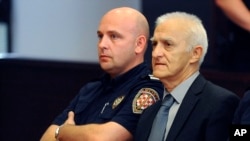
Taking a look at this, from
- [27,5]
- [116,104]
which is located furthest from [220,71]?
[27,5]

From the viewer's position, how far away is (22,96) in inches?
171

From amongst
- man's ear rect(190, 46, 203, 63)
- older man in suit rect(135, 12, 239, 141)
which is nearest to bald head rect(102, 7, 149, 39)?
older man in suit rect(135, 12, 239, 141)

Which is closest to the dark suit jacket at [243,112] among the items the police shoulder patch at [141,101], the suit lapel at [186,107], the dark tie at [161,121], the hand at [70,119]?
the suit lapel at [186,107]

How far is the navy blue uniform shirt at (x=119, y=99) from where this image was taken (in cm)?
259

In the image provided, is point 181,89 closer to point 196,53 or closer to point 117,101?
point 196,53

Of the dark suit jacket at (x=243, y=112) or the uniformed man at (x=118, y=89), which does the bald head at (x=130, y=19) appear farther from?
A: the dark suit jacket at (x=243, y=112)

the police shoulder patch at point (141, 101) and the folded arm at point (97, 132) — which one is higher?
the police shoulder patch at point (141, 101)

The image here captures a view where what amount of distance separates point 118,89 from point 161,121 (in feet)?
1.40

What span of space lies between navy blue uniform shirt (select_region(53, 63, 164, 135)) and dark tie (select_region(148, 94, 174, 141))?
0.21m

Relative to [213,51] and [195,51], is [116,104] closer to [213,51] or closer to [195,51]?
[195,51]

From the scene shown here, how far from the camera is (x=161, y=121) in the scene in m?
2.36

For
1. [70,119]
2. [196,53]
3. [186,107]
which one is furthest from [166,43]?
[70,119]

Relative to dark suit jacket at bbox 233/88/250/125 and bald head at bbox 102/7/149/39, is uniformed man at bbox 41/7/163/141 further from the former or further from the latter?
dark suit jacket at bbox 233/88/250/125

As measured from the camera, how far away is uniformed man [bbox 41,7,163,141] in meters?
2.58
